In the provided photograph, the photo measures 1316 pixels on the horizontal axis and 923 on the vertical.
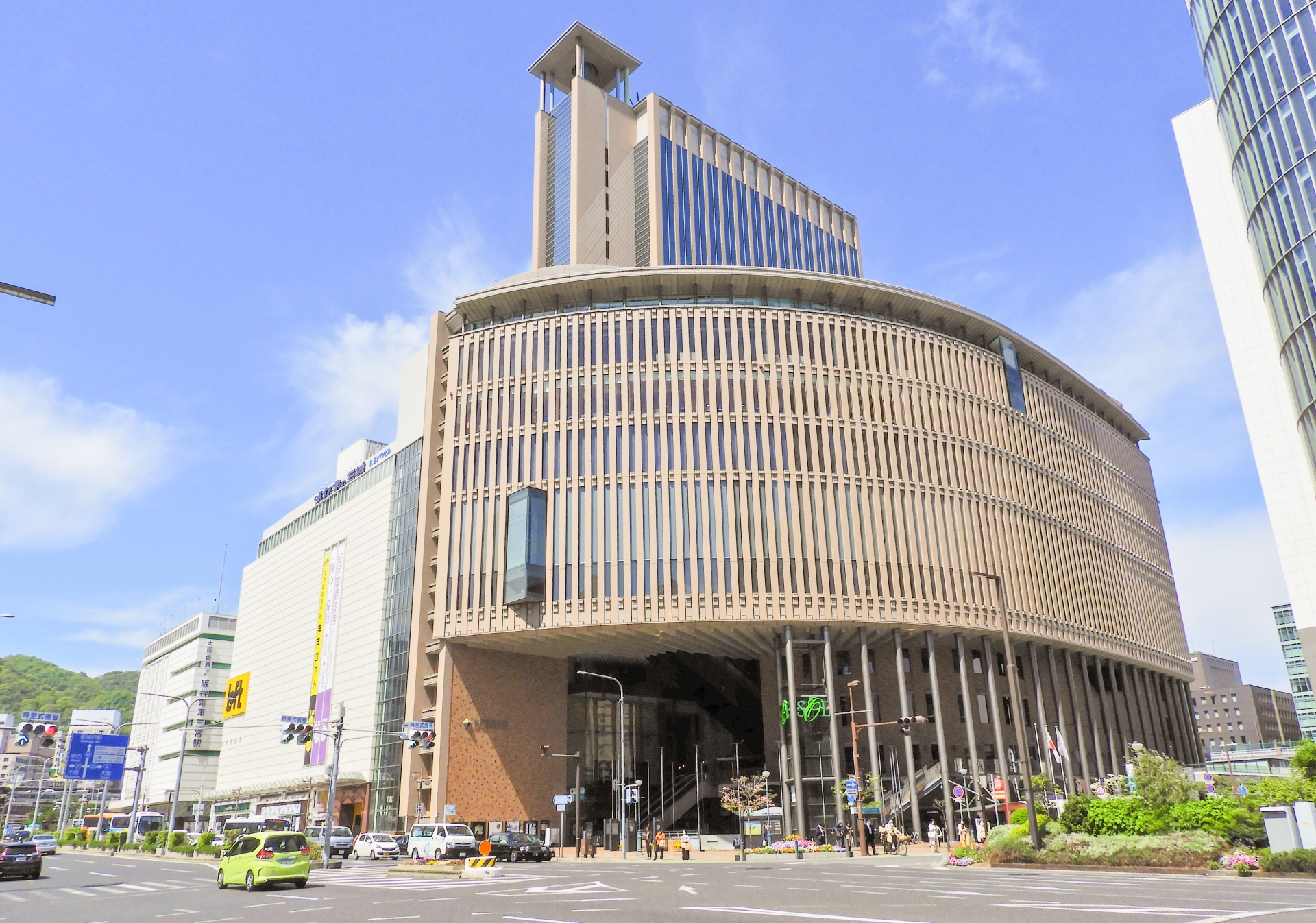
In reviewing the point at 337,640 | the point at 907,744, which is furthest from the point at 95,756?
the point at 907,744

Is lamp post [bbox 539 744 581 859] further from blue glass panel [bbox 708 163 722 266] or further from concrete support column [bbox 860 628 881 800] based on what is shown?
blue glass panel [bbox 708 163 722 266]

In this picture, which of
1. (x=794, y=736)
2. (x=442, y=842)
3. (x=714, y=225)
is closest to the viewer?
(x=442, y=842)

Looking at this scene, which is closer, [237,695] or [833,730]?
[833,730]

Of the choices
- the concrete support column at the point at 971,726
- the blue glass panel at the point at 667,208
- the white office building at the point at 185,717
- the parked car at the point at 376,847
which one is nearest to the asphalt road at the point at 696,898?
the parked car at the point at 376,847

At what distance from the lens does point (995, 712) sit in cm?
6562

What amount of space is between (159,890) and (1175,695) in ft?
312

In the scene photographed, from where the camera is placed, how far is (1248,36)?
161 feet

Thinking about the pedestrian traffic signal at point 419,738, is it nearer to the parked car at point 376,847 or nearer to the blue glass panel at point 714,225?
the parked car at point 376,847

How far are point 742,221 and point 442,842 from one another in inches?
3313

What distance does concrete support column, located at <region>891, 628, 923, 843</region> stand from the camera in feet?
192

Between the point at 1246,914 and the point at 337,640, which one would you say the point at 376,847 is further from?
the point at 1246,914

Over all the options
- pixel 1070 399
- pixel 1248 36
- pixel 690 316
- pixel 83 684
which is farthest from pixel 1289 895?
pixel 83 684

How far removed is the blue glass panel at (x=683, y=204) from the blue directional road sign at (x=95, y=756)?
73.0 meters

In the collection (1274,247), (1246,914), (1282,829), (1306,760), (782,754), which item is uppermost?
(1274,247)
